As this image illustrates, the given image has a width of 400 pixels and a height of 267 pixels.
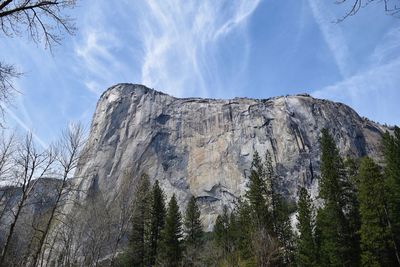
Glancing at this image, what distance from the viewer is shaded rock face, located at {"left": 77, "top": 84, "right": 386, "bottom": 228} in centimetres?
9331

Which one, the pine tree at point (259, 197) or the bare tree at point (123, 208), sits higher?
the pine tree at point (259, 197)

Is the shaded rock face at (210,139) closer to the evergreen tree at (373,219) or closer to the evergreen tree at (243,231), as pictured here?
the evergreen tree at (243,231)

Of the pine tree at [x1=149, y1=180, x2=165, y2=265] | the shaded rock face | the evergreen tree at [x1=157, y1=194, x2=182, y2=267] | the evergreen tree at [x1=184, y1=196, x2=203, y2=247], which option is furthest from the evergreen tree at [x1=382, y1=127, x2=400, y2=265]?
the shaded rock face

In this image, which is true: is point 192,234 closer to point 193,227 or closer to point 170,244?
point 193,227

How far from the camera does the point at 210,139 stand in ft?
348

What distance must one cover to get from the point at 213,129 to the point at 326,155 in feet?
230

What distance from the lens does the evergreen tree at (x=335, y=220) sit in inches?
1252

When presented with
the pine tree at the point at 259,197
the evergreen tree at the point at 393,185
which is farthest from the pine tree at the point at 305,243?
the evergreen tree at the point at 393,185

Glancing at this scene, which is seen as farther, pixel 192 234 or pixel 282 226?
pixel 192 234

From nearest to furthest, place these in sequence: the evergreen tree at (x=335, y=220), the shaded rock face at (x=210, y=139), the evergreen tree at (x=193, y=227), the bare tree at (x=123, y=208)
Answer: the bare tree at (x=123, y=208) → the evergreen tree at (x=335, y=220) → the evergreen tree at (x=193, y=227) → the shaded rock face at (x=210, y=139)

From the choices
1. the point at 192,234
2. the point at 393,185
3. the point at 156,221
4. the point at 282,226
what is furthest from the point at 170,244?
the point at 393,185

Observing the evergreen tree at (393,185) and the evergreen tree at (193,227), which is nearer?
the evergreen tree at (393,185)

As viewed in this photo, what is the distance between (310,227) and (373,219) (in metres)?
7.54

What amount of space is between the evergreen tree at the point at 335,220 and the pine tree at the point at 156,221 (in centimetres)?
1746
